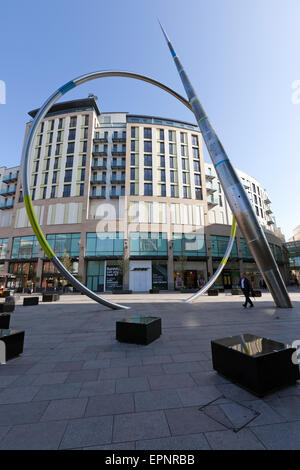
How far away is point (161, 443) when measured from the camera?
209 centimetres

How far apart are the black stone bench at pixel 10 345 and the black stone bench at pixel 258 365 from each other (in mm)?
4379

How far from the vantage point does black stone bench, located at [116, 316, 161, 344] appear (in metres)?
5.60

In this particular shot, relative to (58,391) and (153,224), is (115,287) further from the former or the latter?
(58,391)

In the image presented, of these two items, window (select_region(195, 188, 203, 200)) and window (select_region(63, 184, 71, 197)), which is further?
window (select_region(195, 188, 203, 200))

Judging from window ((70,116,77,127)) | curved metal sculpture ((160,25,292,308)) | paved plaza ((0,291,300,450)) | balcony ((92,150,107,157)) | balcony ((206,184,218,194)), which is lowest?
paved plaza ((0,291,300,450))

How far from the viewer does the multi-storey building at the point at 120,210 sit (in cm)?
3369

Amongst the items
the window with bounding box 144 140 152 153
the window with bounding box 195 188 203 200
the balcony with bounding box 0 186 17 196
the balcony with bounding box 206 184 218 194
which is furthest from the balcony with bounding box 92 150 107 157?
the balcony with bounding box 206 184 218 194

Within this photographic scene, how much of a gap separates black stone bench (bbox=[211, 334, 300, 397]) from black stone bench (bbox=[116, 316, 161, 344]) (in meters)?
2.38

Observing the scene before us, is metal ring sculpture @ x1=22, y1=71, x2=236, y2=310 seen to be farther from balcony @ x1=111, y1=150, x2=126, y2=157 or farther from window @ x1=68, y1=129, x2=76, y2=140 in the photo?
window @ x1=68, y1=129, x2=76, y2=140

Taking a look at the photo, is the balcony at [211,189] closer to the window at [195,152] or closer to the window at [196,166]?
the window at [196,166]

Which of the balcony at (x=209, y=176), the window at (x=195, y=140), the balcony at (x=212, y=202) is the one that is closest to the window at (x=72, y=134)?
the window at (x=195, y=140)

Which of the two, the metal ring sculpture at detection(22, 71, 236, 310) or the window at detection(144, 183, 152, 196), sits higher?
the window at detection(144, 183, 152, 196)

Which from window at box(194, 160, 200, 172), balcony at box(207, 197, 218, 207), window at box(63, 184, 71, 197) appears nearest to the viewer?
window at box(63, 184, 71, 197)
